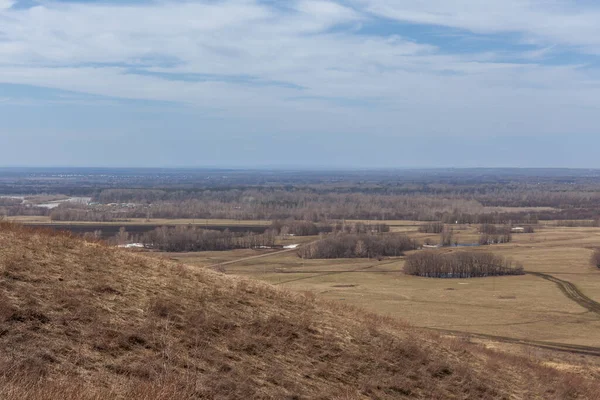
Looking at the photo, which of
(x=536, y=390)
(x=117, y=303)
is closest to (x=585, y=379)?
(x=536, y=390)

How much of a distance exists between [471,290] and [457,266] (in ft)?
43.8

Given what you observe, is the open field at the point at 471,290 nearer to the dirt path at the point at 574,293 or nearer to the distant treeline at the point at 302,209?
the dirt path at the point at 574,293

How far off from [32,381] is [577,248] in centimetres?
9279

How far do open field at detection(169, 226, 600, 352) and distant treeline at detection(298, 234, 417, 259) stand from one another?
391 centimetres

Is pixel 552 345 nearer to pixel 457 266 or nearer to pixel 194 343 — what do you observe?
pixel 194 343

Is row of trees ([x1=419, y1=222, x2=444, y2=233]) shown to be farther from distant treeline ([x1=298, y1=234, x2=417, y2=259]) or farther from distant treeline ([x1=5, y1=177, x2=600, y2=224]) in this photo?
distant treeline ([x1=298, y1=234, x2=417, y2=259])

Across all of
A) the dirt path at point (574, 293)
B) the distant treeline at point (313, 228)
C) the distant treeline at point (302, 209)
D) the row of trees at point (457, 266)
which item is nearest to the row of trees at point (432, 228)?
the distant treeline at point (313, 228)

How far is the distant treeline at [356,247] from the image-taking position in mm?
92438

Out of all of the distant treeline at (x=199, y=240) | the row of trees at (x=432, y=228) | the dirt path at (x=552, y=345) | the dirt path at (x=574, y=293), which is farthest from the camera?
the row of trees at (x=432, y=228)

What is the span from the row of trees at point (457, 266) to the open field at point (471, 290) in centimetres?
226

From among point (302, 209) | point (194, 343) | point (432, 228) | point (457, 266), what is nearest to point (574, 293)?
point (457, 266)

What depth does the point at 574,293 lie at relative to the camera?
5847 centimetres

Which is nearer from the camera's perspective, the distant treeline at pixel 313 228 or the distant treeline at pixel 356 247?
the distant treeline at pixel 356 247

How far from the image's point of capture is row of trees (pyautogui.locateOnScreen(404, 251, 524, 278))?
246 ft
